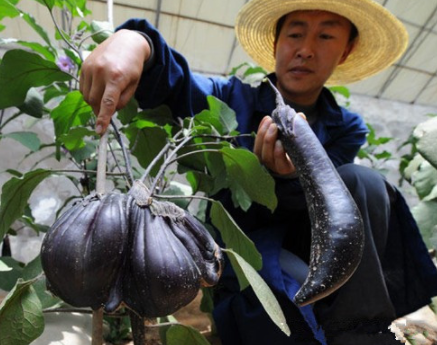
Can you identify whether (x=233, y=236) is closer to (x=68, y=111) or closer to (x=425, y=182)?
(x=68, y=111)

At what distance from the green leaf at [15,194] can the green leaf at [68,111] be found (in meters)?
0.17

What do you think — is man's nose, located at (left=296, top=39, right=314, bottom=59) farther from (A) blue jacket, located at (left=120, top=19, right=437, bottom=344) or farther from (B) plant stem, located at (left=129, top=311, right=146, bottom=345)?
(B) plant stem, located at (left=129, top=311, right=146, bottom=345)

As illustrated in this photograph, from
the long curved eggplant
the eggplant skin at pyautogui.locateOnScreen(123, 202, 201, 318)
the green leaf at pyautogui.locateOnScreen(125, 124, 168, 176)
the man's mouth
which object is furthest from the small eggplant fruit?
the man's mouth

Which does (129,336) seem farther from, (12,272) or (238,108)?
(238,108)

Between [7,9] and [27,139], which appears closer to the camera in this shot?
[7,9]

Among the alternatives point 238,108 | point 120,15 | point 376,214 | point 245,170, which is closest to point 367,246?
point 376,214

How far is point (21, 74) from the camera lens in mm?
632

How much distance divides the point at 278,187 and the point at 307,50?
0.90 feet

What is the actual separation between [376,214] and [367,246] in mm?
75

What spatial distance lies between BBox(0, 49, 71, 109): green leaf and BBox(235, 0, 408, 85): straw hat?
0.52 metres

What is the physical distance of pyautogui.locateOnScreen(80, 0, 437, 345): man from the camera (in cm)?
62

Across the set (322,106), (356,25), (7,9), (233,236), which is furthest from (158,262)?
(356,25)

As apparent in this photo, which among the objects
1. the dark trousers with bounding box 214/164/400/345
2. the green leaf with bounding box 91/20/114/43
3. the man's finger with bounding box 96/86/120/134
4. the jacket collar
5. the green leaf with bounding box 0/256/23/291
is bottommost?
the green leaf with bounding box 0/256/23/291

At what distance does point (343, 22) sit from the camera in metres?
0.94
